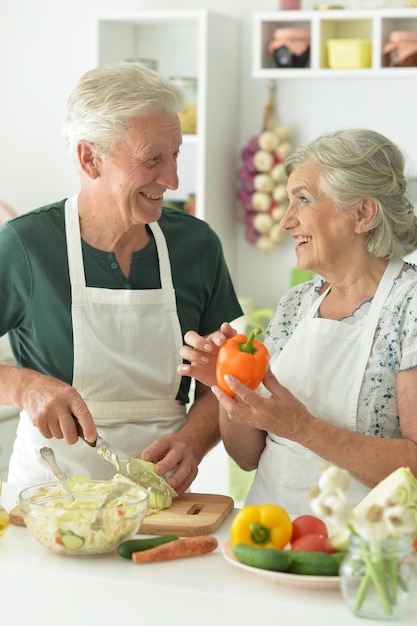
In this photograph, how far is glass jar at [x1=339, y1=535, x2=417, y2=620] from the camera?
1307 millimetres

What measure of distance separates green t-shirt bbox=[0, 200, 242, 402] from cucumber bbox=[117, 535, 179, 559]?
61 cm

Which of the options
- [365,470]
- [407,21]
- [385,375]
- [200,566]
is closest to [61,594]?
[200,566]

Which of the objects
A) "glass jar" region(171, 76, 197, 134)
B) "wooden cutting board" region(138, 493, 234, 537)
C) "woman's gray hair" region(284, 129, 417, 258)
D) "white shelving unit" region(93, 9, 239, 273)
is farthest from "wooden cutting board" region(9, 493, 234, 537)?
"glass jar" region(171, 76, 197, 134)

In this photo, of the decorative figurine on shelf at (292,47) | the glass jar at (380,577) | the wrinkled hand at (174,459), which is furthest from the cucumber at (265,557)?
the decorative figurine on shelf at (292,47)

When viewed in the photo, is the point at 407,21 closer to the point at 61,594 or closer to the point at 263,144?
the point at 263,144

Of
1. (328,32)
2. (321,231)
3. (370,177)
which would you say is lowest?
(321,231)

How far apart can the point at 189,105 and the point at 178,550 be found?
2.39m

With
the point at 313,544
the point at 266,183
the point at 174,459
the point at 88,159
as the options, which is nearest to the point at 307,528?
the point at 313,544

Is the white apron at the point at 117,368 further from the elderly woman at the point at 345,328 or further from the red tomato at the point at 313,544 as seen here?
the red tomato at the point at 313,544

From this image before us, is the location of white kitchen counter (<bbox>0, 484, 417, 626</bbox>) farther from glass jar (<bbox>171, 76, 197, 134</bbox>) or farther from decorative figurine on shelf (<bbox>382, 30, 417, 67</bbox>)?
glass jar (<bbox>171, 76, 197, 134</bbox>)

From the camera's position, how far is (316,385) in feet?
6.81

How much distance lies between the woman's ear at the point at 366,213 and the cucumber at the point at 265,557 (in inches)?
31.1

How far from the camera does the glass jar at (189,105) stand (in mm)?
Answer: 3691

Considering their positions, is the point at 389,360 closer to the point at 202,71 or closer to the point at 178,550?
the point at 178,550
